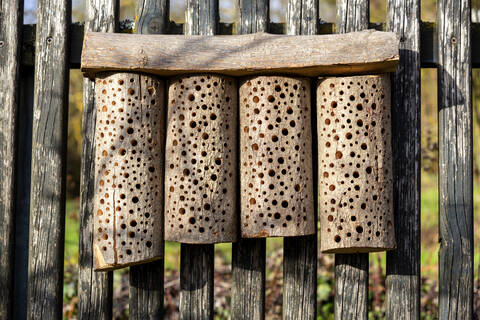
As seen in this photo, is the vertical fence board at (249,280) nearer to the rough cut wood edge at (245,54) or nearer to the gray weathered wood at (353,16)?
the rough cut wood edge at (245,54)

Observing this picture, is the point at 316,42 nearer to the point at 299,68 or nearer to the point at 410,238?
the point at 299,68

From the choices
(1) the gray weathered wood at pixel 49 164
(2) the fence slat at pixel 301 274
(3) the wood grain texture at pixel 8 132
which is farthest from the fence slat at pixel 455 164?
(3) the wood grain texture at pixel 8 132

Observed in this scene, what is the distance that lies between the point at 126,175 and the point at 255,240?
71 cm

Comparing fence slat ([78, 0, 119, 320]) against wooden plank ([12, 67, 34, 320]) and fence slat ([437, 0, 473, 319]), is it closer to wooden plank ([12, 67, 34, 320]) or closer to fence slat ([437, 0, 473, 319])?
wooden plank ([12, 67, 34, 320])

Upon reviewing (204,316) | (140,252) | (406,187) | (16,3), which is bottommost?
(204,316)

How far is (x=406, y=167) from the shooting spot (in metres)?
2.44

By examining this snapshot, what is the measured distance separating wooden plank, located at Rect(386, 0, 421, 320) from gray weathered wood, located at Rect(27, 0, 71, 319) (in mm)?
1659

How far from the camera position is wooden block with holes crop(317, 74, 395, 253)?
221 cm

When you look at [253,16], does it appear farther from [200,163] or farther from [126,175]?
[126,175]

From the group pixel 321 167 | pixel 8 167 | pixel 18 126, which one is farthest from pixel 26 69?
pixel 321 167

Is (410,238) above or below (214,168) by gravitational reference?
below

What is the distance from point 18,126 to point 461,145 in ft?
7.44

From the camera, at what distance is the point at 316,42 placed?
89.4 inches

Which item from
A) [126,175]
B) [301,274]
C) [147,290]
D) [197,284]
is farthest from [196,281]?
[126,175]
